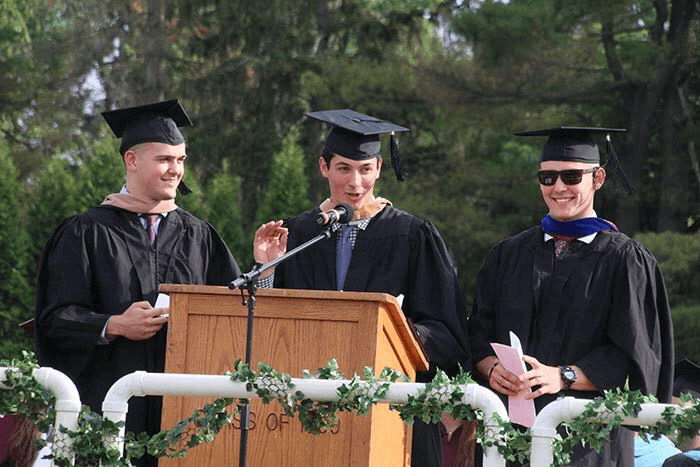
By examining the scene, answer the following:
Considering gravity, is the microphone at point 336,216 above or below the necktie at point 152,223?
above

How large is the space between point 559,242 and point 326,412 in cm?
186

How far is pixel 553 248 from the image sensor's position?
645 cm

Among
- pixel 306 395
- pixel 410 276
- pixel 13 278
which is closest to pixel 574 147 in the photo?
pixel 410 276

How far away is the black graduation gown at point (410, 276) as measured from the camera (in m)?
6.36

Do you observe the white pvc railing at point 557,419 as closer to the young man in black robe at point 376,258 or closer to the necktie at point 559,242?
the young man in black robe at point 376,258

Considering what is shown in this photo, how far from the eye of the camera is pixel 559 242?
646 centimetres

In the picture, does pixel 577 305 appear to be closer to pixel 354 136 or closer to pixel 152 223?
pixel 354 136

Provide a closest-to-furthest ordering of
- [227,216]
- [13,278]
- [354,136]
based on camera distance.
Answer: [354,136] → [13,278] → [227,216]

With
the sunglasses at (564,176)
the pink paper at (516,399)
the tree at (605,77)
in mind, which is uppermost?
the tree at (605,77)

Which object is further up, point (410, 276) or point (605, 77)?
point (605, 77)

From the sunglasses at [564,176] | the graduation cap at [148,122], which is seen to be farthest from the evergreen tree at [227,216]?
the sunglasses at [564,176]

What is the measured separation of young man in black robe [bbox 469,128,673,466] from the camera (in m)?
6.09

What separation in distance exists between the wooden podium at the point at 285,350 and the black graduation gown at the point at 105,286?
3.07 ft

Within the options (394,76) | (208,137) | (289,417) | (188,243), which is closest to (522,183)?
(394,76)
